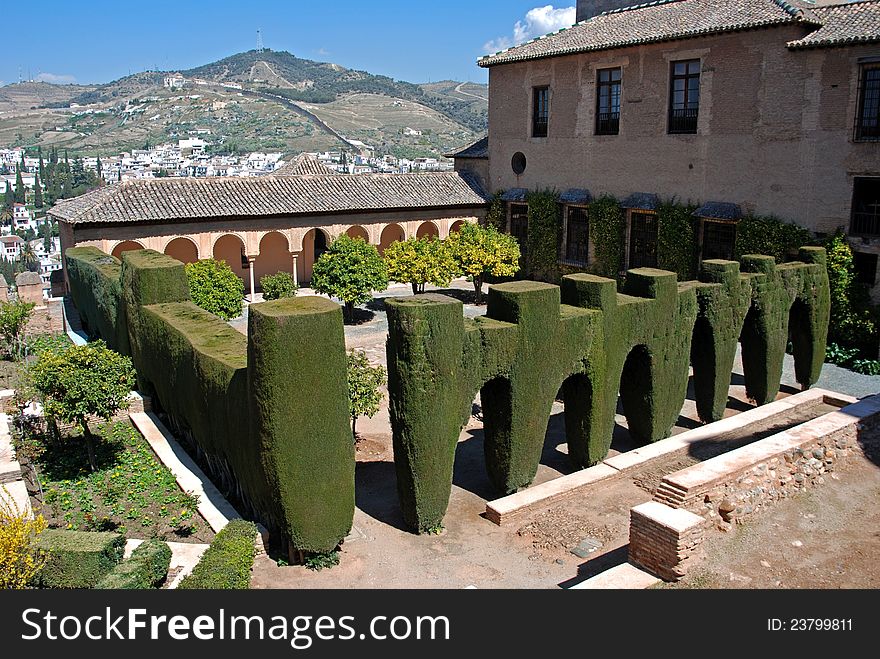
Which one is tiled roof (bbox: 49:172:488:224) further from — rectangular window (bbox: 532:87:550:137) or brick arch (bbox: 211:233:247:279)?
rectangular window (bbox: 532:87:550:137)

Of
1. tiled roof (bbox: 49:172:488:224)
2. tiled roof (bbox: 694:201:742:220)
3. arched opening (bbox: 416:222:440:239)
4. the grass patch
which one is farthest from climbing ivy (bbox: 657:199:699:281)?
the grass patch

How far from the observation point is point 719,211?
904 inches

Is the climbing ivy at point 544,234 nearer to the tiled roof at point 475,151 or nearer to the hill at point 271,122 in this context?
the tiled roof at point 475,151

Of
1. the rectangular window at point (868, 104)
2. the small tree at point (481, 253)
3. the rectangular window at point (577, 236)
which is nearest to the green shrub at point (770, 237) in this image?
the rectangular window at point (868, 104)

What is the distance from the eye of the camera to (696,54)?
2319 centimetres

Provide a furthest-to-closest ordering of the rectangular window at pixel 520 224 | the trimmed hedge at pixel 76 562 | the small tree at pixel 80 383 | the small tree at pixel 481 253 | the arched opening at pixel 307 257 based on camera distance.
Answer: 1. the arched opening at pixel 307 257
2. the rectangular window at pixel 520 224
3. the small tree at pixel 481 253
4. the small tree at pixel 80 383
5. the trimmed hedge at pixel 76 562

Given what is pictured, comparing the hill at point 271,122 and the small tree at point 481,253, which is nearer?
the small tree at point 481,253

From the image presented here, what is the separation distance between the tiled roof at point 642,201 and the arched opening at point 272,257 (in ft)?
45.7

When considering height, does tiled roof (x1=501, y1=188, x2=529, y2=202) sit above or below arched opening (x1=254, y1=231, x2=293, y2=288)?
above

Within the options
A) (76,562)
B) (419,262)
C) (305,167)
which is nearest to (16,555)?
(76,562)

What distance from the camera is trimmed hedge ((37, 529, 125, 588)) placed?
890 cm

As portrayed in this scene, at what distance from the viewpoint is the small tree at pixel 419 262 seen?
24.5m

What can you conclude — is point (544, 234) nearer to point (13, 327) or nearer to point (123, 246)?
point (123, 246)

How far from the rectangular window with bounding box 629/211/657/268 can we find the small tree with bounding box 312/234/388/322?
931 centimetres
